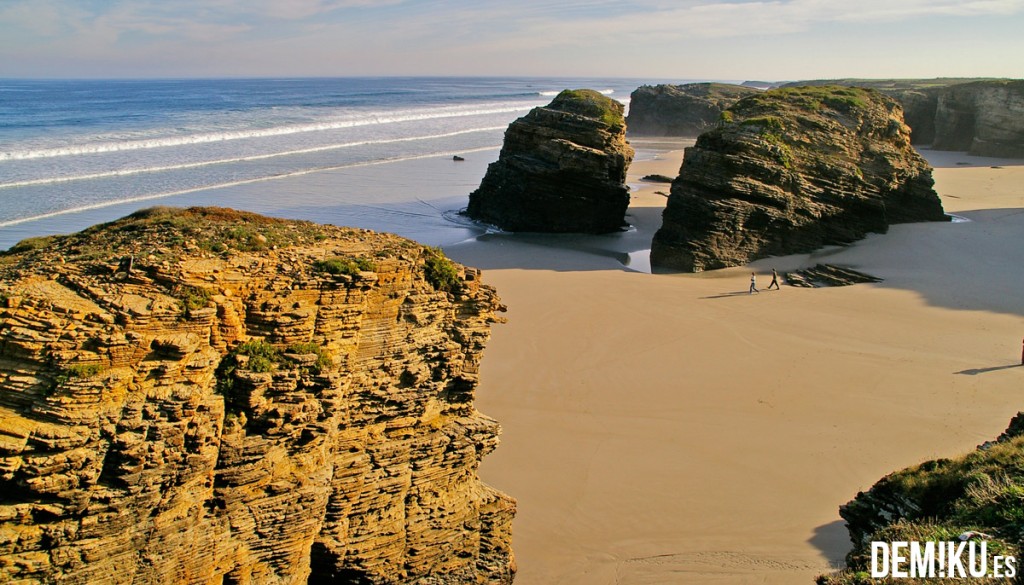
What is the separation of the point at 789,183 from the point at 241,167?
32.2 metres

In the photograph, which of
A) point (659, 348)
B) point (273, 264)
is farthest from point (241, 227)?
point (659, 348)

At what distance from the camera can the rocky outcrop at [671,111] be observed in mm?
90375

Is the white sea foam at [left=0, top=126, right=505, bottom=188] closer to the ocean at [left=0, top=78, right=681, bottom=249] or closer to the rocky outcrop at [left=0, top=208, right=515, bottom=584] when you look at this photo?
the ocean at [left=0, top=78, right=681, bottom=249]

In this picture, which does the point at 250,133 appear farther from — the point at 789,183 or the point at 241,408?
the point at 241,408

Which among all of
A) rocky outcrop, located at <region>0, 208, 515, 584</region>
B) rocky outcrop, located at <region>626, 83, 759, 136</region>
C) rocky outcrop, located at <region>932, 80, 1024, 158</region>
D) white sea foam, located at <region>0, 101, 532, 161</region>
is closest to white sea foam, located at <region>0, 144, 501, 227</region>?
white sea foam, located at <region>0, 101, 532, 161</region>

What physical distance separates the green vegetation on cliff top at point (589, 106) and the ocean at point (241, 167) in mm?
7062

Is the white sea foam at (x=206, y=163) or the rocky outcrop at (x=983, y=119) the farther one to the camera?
the rocky outcrop at (x=983, y=119)

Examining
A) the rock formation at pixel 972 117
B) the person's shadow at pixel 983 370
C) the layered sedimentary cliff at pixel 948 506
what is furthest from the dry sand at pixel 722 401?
the rock formation at pixel 972 117

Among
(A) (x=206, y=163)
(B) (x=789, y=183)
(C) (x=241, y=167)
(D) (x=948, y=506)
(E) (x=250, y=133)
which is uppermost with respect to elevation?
(E) (x=250, y=133)

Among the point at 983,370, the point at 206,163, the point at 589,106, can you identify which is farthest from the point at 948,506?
the point at 206,163

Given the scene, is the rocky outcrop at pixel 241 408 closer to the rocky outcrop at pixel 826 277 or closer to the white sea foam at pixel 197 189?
the rocky outcrop at pixel 826 277

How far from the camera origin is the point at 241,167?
48.4m

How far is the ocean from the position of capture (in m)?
35.5

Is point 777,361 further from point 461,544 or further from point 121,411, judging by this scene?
point 121,411
